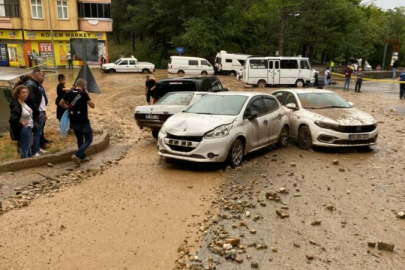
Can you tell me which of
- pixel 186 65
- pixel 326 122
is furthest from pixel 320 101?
pixel 186 65

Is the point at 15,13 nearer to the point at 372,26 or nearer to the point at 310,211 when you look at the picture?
the point at 310,211

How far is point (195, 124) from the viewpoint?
7.51 m

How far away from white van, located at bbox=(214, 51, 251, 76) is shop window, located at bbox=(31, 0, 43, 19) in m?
19.9

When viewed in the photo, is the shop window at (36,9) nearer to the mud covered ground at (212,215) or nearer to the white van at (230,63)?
the white van at (230,63)

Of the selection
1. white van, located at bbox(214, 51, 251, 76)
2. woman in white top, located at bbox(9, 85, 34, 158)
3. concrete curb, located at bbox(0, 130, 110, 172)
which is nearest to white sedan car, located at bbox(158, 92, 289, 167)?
concrete curb, located at bbox(0, 130, 110, 172)

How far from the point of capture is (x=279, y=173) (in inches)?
300

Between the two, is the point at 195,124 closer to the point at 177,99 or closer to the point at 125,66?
the point at 177,99

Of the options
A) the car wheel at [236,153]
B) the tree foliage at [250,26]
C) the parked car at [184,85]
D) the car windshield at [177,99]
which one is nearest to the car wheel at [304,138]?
the car wheel at [236,153]

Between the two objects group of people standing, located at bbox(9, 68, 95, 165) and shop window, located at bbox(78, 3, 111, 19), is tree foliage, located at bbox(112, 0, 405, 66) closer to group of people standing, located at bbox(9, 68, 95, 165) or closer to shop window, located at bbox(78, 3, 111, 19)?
shop window, located at bbox(78, 3, 111, 19)

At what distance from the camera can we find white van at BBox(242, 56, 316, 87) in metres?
26.6

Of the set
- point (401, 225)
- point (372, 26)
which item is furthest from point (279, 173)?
point (372, 26)

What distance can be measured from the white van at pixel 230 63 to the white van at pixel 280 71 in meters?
11.0

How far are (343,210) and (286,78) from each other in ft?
72.2

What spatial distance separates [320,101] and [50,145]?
732 cm
